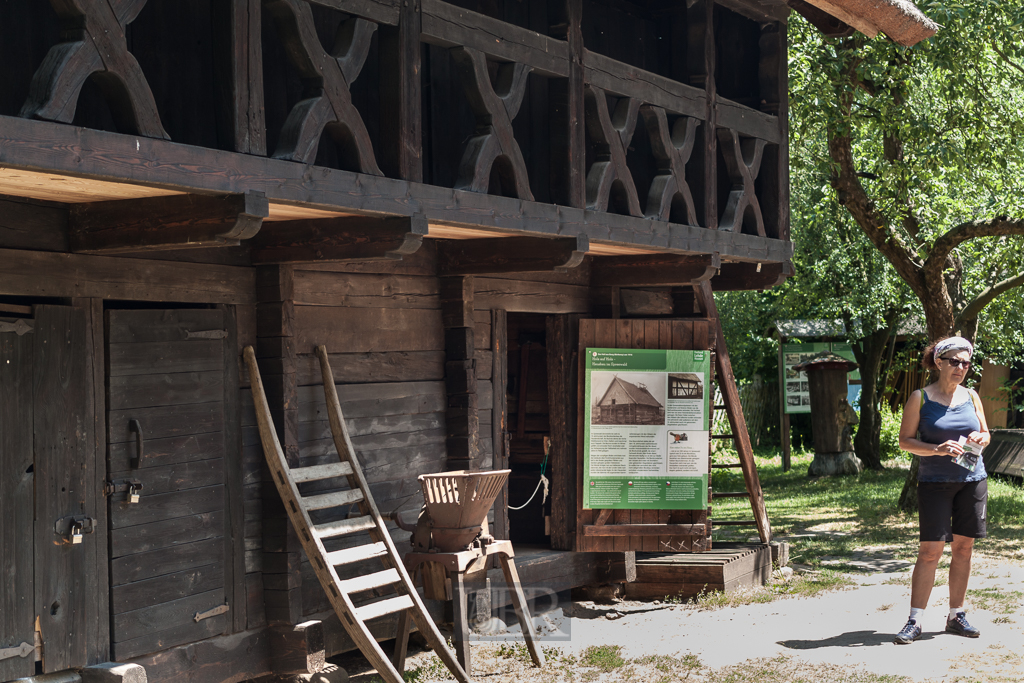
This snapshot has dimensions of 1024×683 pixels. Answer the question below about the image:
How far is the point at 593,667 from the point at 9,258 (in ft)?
13.7

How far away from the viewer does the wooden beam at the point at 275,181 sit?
3.67 metres

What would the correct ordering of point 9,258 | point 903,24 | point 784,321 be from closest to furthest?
point 9,258
point 903,24
point 784,321

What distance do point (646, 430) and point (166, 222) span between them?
477 cm

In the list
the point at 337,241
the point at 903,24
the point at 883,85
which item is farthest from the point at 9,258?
the point at 883,85

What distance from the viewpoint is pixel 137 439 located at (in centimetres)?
533

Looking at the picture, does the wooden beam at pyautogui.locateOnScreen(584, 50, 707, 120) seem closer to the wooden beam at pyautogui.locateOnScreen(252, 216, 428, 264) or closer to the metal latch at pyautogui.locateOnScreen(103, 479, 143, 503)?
the wooden beam at pyautogui.locateOnScreen(252, 216, 428, 264)

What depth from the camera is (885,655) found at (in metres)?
6.46

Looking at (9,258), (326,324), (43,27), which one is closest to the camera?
(9,258)

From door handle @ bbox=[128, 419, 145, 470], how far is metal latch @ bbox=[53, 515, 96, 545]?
414 mm

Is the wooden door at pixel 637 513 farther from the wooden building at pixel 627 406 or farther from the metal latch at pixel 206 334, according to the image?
the metal latch at pixel 206 334

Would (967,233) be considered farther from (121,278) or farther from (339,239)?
(121,278)

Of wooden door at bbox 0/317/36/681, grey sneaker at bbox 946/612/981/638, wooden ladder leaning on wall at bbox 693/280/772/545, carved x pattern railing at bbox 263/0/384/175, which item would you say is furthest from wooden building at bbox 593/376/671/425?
wooden door at bbox 0/317/36/681

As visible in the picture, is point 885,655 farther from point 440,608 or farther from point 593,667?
point 440,608

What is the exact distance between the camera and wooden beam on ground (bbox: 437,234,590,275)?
6480 millimetres
